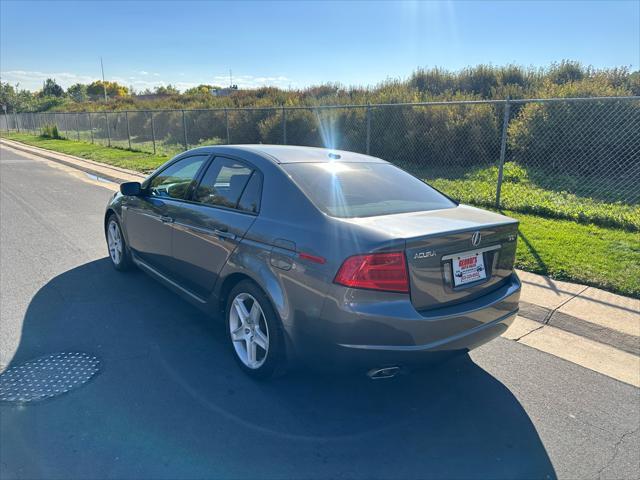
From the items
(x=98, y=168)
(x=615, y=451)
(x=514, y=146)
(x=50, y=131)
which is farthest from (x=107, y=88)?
(x=615, y=451)

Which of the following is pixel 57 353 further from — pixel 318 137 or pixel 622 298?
pixel 318 137

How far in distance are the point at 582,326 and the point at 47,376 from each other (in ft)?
14.0

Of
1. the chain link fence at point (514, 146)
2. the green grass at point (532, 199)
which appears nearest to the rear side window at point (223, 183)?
the chain link fence at point (514, 146)

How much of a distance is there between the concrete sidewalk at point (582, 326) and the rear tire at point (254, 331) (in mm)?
2161

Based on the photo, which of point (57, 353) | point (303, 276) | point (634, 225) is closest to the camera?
point (303, 276)

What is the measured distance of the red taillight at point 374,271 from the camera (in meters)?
2.54

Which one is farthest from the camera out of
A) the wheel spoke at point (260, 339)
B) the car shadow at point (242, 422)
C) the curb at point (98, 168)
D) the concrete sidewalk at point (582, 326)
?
the curb at point (98, 168)

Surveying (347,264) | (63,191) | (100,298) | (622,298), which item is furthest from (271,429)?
(63,191)

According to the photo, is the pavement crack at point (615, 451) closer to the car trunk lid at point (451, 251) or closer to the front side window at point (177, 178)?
the car trunk lid at point (451, 251)

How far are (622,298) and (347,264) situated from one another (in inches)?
136

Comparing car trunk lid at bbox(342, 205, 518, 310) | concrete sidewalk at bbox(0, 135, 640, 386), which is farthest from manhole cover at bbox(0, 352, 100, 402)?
concrete sidewalk at bbox(0, 135, 640, 386)

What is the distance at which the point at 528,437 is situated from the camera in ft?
8.96

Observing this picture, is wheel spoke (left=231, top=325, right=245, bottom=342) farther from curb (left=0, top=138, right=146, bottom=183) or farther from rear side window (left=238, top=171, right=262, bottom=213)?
curb (left=0, top=138, right=146, bottom=183)

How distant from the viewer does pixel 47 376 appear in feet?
10.5
